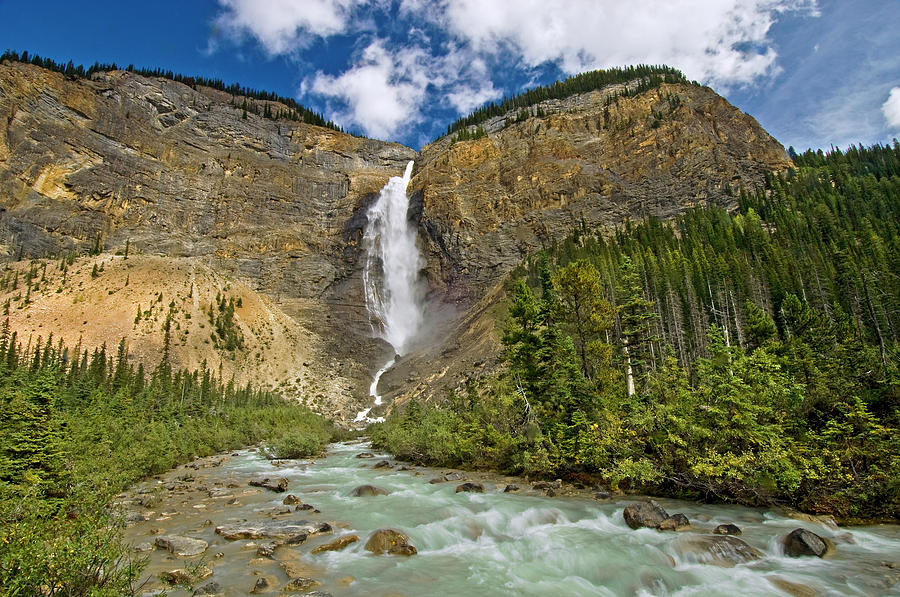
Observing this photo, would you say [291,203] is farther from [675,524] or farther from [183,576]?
[675,524]

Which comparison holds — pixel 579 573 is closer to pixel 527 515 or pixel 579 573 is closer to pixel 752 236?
pixel 527 515

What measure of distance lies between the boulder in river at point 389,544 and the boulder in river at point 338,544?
0.56 m

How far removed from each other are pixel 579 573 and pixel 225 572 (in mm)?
7988

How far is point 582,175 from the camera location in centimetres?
9212

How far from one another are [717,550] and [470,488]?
10.3 metres

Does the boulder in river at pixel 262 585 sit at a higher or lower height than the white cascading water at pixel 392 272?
lower

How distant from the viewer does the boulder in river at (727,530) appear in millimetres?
11352

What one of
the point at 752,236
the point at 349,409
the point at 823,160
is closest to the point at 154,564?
the point at 349,409

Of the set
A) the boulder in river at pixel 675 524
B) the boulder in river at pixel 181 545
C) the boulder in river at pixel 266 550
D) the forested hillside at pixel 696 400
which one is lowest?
the boulder in river at pixel 181 545

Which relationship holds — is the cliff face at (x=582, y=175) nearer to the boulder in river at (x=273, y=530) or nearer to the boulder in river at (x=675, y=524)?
the boulder in river at (x=273, y=530)

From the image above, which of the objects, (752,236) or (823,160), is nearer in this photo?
(752,236)

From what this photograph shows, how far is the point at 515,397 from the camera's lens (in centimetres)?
2142

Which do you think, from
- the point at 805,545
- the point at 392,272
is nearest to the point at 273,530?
the point at 805,545

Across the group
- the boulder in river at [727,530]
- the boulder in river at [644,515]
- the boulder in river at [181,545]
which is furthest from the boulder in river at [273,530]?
the boulder in river at [727,530]
